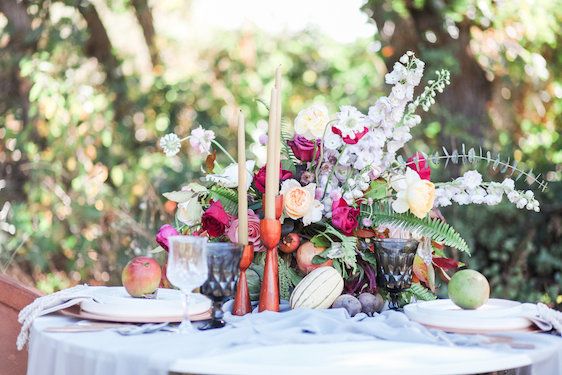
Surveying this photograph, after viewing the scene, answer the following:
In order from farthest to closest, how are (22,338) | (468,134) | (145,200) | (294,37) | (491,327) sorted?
(294,37) → (468,134) → (145,200) → (22,338) → (491,327)

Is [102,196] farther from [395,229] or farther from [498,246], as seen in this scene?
[395,229]

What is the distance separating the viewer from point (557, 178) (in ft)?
15.0

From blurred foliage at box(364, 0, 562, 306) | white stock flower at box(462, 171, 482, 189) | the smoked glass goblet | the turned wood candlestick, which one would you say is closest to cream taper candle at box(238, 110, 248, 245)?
the turned wood candlestick

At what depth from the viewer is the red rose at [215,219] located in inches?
78.9

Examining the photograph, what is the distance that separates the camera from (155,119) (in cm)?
590

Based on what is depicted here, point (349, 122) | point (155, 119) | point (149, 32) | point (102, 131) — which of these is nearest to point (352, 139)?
point (349, 122)

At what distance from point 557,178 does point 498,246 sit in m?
0.45

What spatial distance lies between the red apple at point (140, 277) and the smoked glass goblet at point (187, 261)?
27 centimetres

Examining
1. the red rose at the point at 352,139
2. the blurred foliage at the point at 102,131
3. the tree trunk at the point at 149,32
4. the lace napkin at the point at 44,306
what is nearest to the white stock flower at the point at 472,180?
the red rose at the point at 352,139

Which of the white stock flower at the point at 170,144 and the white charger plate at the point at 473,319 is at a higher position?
the white stock flower at the point at 170,144

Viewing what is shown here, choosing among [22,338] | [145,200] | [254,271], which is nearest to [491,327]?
[254,271]

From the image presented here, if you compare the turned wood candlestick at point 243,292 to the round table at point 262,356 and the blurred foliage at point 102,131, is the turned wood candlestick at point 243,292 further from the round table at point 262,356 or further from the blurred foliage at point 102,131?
the blurred foliage at point 102,131

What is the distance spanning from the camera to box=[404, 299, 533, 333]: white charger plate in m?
1.72

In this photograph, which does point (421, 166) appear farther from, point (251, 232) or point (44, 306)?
point (44, 306)
